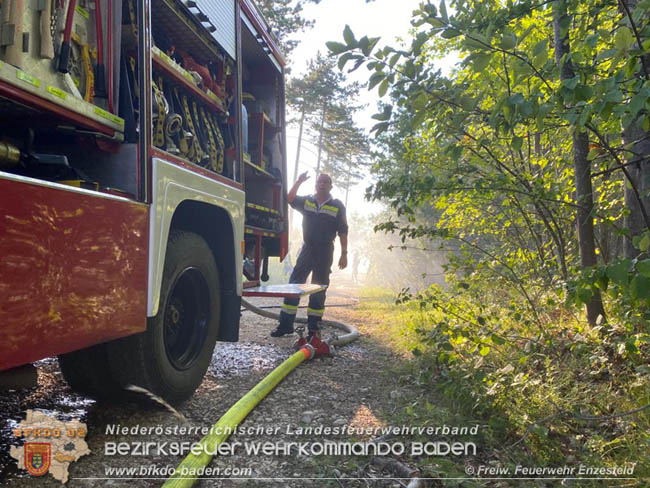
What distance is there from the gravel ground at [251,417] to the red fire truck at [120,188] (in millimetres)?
191

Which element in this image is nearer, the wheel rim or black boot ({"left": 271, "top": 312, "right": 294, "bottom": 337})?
the wheel rim

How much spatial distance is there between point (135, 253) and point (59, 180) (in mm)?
440

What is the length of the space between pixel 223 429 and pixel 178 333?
838 mm

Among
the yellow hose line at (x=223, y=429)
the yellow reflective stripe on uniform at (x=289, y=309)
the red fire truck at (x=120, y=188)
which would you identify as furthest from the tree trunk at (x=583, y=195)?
the yellow reflective stripe on uniform at (x=289, y=309)

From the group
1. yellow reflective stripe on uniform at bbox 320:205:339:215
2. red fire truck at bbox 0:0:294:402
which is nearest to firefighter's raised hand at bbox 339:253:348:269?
yellow reflective stripe on uniform at bbox 320:205:339:215

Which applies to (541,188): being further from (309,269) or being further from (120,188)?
(309,269)

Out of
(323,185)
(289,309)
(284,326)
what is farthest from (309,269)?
(323,185)

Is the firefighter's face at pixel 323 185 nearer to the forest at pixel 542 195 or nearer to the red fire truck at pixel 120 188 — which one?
the forest at pixel 542 195

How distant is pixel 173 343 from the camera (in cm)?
285

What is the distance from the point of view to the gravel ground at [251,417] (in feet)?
6.55

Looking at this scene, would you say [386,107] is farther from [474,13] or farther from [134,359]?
[134,359]

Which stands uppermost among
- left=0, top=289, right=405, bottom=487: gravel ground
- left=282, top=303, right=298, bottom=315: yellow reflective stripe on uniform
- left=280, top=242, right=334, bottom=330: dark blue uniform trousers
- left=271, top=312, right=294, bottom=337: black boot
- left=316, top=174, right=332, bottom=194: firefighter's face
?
left=316, top=174, right=332, bottom=194: firefighter's face

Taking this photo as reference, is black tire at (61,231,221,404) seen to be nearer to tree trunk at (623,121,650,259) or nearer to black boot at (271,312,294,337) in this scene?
black boot at (271,312,294,337)

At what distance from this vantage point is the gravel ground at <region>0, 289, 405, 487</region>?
6.55ft
